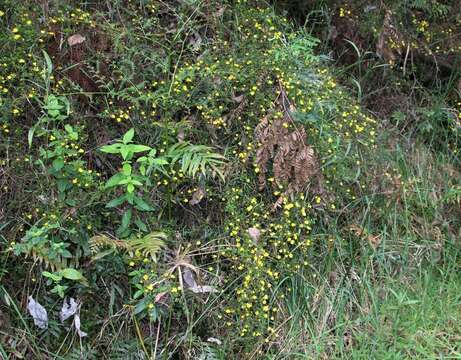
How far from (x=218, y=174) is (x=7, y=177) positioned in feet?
3.44

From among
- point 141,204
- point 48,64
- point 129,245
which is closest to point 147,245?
point 129,245

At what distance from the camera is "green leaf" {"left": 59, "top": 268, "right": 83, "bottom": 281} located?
264 centimetres

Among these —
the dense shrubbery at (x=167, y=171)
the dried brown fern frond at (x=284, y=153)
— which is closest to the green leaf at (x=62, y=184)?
the dense shrubbery at (x=167, y=171)

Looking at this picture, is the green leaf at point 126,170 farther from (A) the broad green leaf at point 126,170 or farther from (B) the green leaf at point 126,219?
(B) the green leaf at point 126,219

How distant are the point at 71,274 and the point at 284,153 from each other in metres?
1.22

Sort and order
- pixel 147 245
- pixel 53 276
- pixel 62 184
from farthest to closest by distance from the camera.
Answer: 1. pixel 62 184
2. pixel 147 245
3. pixel 53 276

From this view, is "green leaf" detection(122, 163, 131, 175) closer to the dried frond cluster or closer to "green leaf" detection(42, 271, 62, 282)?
"green leaf" detection(42, 271, 62, 282)

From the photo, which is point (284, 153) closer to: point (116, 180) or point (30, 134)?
point (116, 180)

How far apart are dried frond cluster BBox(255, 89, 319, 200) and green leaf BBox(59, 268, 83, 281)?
1030 millimetres

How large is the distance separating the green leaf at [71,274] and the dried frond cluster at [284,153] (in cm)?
103

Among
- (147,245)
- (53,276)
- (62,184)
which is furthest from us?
(62,184)

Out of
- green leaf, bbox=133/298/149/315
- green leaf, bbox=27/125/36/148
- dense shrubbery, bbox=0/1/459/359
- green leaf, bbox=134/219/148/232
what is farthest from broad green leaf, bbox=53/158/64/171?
green leaf, bbox=133/298/149/315

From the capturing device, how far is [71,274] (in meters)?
2.65

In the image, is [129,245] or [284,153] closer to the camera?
[129,245]
